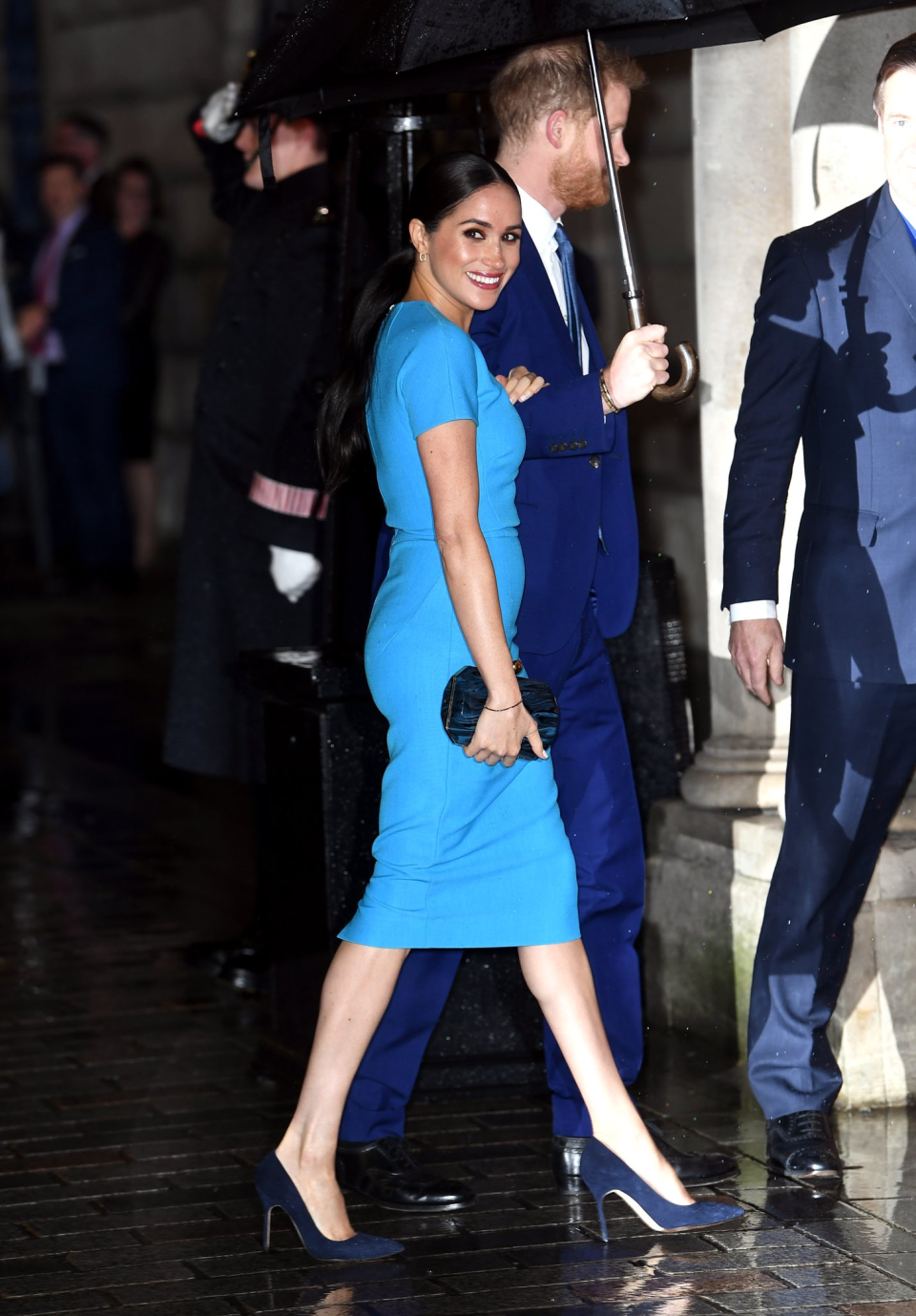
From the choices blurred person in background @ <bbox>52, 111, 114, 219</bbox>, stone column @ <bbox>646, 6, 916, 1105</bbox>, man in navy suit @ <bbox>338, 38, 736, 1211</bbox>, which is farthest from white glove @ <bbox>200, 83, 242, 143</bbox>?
blurred person in background @ <bbox>52, 111, 114, 219</bbox>

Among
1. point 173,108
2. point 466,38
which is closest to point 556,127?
point 466,38

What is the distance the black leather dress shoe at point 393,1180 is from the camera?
4.42 metres

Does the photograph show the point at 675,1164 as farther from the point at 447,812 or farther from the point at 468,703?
the point at 468,703

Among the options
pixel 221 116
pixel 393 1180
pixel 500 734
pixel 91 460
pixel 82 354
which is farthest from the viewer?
pixel 91 460

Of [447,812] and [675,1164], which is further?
[675,1164]

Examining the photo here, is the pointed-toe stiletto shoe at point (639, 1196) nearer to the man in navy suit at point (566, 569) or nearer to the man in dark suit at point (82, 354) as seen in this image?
the man in navy suit at point (566, 569)

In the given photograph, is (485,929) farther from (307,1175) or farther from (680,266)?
(680,266)

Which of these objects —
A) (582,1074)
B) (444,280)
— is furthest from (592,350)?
(582,1074)

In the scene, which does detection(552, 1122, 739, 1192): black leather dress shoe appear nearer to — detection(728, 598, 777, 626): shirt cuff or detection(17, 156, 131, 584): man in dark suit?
detection(728, 598, 777, 626): shirt cuff

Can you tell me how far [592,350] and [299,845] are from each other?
1.34m

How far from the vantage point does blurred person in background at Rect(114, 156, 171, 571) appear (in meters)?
14.7

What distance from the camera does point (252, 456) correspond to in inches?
242

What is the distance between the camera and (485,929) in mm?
4184

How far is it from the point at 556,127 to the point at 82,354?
10439mm
